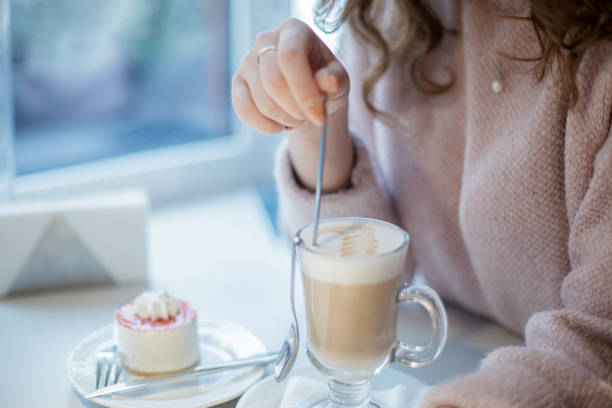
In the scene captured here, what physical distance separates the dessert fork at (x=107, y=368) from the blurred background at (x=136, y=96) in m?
0.60

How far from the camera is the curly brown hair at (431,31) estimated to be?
0.60 meters

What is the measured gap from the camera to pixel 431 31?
0.80 m

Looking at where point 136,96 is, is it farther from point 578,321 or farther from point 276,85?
point 578,321

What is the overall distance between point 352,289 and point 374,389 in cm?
14

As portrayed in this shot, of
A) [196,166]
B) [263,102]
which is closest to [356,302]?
[263,102]

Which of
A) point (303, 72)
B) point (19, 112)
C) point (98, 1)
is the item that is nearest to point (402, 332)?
point (303, 72)

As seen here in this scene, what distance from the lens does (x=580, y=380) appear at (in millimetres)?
500

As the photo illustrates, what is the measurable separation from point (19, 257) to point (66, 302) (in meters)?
0.08

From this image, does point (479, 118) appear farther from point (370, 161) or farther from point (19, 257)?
point (19, 257)

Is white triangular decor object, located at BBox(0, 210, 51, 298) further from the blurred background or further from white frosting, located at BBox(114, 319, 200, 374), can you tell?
the blurred background

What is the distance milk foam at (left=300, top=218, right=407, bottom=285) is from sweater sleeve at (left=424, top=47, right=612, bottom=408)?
11cm

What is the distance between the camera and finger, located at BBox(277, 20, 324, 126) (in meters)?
0.55

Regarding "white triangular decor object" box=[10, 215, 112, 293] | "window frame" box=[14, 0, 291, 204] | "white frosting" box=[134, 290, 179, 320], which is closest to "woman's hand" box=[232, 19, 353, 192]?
"white frosting" box=[134, 290, 179, 320]

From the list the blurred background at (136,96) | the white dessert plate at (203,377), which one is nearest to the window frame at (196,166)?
Result: the blurred background at (136,96)
